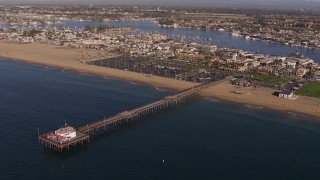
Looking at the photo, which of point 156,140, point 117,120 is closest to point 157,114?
point 117,120

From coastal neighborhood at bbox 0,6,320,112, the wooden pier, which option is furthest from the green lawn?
the wooden pier

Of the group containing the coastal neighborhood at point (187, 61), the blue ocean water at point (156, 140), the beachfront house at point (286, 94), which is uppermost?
the coastal neighborhood at point (187, 61)

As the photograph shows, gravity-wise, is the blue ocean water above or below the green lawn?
below

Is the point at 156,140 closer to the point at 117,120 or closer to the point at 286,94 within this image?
the point at 117,120

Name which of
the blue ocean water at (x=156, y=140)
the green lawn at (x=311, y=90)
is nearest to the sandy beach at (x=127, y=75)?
the green lawn at (x=311, y=90)

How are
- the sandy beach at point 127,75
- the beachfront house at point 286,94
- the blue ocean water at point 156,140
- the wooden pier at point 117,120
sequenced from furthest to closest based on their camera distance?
the beachfront house at point 286,94 → the sandy beach at point 127,75 → the wooden pier at point 117,120 → the blue ocean water at point 156,140

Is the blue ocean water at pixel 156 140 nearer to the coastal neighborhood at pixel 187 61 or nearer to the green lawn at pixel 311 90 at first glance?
the green lawn at pixel 311 90

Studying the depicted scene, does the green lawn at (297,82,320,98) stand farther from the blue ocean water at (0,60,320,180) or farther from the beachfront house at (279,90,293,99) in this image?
the blue ocean water at (0,60,320,180)
